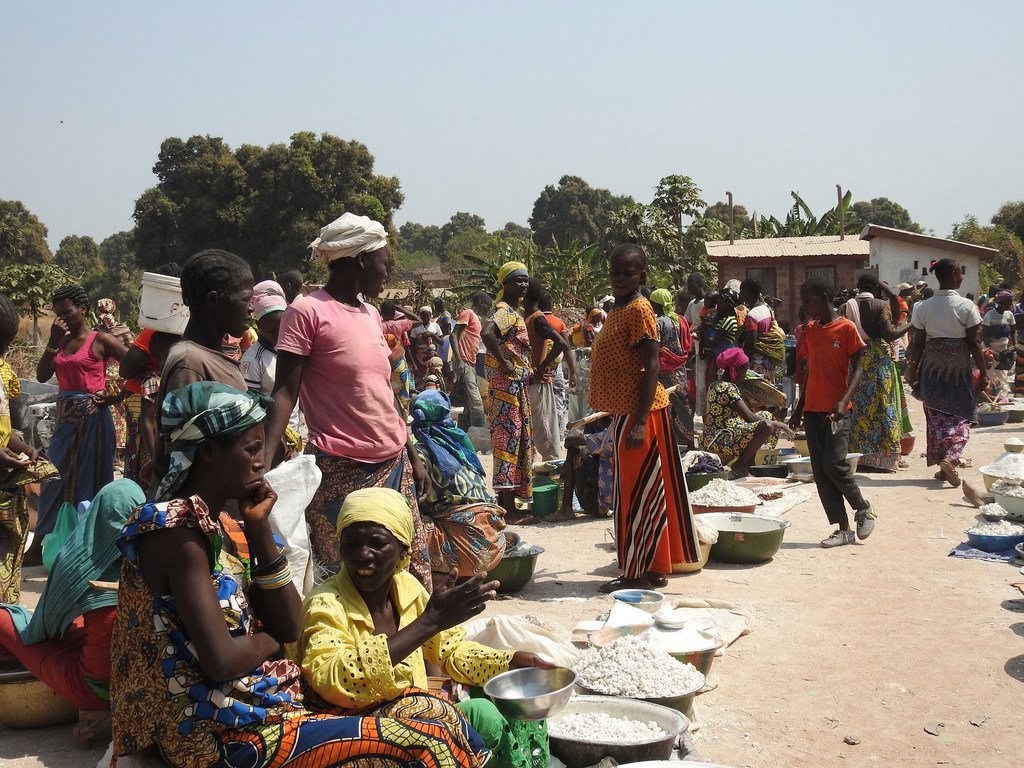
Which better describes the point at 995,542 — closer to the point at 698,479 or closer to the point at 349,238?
the point at 698,479

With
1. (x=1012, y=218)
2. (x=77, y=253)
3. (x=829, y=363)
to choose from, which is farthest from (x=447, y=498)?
(x=77, y=253)

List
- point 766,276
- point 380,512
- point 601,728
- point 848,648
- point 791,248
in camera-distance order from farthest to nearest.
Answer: point 791,248 → point 766,276 → point 848,648 → point 601,728 → point 380,512

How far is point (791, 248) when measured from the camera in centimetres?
2492

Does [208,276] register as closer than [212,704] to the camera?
No

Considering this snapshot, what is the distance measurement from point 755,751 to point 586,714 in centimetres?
70

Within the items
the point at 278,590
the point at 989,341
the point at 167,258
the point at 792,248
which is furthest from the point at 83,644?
the point at 167,258

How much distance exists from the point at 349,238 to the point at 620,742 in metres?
2.16

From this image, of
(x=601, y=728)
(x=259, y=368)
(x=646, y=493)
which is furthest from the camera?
(x=646, y=493)

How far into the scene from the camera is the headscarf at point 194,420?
2402 mm

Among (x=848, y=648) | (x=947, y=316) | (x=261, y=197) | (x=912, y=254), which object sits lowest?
(x=848, y=648)

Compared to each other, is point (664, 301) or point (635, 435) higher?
point (664, 301)

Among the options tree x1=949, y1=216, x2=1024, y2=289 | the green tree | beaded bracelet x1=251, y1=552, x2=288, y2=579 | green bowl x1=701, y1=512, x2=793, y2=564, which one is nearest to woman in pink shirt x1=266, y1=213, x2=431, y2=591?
beaded bracelet x1=251, y1=552, x2=288, y2=579

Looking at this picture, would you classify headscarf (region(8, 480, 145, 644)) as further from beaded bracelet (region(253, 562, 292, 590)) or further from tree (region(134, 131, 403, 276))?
tree (region(134, 131, 403, 276))

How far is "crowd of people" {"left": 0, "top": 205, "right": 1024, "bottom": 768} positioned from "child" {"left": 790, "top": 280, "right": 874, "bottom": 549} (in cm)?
2
